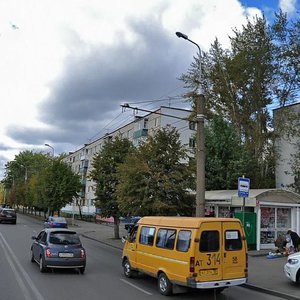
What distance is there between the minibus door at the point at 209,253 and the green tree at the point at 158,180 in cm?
1090

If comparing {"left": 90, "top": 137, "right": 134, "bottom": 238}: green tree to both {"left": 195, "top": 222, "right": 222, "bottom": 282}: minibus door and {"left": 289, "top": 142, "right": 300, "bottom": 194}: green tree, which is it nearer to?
{"left": 289, "top": 142, "right": 300, "bottom": 194}: green tree

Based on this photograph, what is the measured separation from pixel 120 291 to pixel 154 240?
6.01 feet

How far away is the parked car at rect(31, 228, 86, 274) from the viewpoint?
14.3 m

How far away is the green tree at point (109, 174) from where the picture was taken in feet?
101

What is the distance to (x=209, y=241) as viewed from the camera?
11367 millimetres

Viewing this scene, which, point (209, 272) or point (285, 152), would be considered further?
point (285, 152)

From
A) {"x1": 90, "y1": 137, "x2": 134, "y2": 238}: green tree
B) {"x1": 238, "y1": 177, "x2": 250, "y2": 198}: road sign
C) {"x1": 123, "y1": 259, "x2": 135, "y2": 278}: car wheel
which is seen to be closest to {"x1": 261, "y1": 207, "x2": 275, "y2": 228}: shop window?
{"x1": 238, "y1": 177, "x2": 250, "y2": 198}: road sign

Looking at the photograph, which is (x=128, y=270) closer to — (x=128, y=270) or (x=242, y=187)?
(x=128, y=270)

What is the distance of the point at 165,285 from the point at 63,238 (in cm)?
481

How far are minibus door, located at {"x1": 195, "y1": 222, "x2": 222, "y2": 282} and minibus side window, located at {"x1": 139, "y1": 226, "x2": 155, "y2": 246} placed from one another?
85.1 inches

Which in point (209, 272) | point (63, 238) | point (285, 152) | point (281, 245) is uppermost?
point (285, 152)

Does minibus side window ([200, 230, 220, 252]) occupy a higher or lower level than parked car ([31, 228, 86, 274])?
higher

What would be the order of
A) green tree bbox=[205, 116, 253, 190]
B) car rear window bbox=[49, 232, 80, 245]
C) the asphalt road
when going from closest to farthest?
the asphalt road
car rear window bbox=[49, 232, 80, 245]
green tree bbox=[205, 116, 253, 190]

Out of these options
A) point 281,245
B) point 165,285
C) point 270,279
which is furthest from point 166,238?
point 281,245
